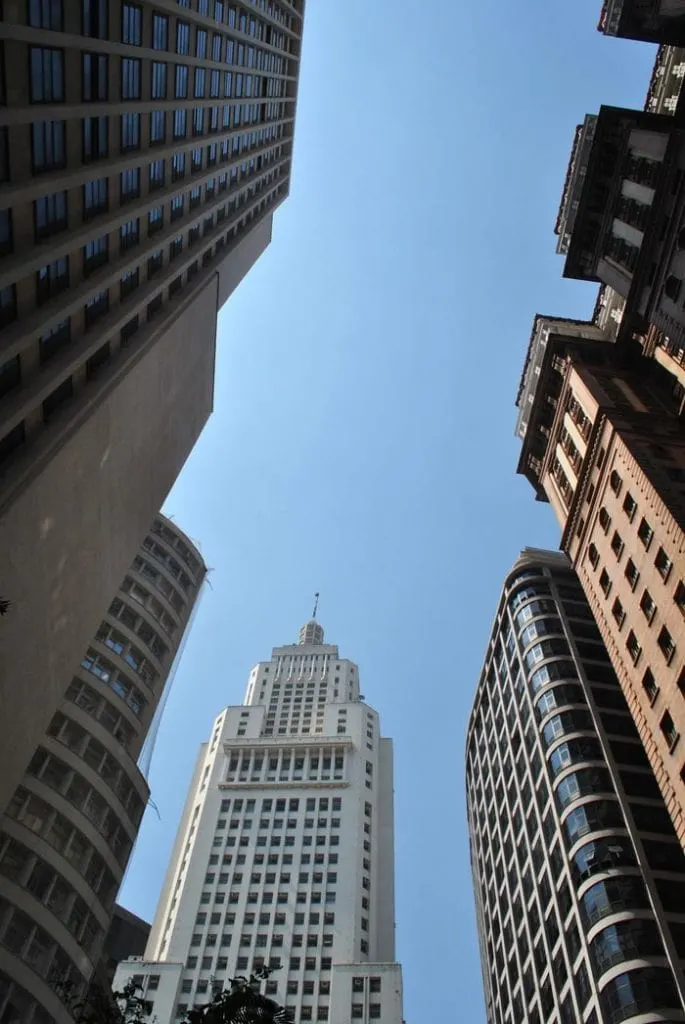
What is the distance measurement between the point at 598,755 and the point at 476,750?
30865 millimetres

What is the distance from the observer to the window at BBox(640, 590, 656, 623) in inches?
2056

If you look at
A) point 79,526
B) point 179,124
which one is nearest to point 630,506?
point 79,526

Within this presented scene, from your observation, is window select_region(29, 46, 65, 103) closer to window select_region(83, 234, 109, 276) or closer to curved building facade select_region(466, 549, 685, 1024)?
window select_region(83, 234, 109, 276)

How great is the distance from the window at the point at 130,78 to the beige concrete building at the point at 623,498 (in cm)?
3672

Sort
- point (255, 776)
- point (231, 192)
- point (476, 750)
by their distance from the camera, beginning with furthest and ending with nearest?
point (255, 776), point (476, 750), point (231, 192)

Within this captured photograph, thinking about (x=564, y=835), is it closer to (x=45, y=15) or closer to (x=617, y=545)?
(x=617, y=545)

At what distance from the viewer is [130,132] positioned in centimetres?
3984

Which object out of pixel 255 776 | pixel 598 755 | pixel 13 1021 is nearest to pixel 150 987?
pixel 255 776

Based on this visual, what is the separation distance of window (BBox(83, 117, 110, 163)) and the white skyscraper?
75585 mm

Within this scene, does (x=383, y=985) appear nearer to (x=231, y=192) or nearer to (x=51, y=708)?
(x=51, y=708)

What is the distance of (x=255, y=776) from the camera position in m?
113

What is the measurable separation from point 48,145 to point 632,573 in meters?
42.3

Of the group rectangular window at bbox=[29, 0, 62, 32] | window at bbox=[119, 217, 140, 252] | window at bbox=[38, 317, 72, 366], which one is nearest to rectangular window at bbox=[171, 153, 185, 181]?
window at bbox=[119, 217, 140, 252]

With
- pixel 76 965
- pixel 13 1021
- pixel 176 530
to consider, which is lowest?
pixel 13 1021
